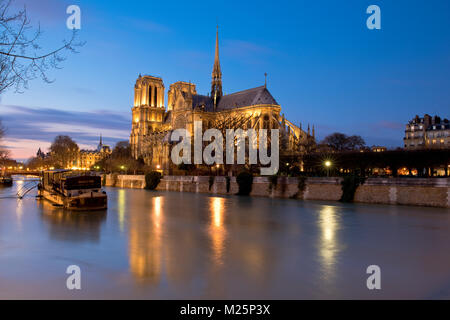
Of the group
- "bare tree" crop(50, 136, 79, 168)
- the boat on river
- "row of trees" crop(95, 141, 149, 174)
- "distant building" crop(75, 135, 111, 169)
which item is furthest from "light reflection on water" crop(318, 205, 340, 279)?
"distant building" crop(75, 135, 111, 169)

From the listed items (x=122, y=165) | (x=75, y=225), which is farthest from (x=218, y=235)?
(x=122, y=165)

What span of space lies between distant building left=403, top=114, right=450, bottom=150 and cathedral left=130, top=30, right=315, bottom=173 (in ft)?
64.4

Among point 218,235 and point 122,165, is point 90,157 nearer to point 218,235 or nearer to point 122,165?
point 122,165

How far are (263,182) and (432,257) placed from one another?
20.9 metres

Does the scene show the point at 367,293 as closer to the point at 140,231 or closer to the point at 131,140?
the point at 140,231

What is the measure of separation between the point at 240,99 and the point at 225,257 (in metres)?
51.9

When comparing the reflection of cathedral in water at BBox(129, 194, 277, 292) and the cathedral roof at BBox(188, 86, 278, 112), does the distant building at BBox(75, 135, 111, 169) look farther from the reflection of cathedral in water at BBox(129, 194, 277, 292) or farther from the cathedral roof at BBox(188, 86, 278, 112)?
the reflection of cathedral in water at BBox(129, 194, 277, 292)

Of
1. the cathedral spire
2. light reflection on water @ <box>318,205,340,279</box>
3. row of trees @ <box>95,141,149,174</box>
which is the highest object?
the cathedral spire

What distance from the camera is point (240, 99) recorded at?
58781 mm

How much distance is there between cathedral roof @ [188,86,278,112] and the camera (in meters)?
53.9

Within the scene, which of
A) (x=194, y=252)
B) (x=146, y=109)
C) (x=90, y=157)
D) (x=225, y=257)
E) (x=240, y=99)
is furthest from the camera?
(x=90, y=157)

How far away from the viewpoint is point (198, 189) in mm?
35781

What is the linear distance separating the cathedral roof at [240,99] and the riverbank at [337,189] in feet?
71.6

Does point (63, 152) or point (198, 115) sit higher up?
point (198, 115)
